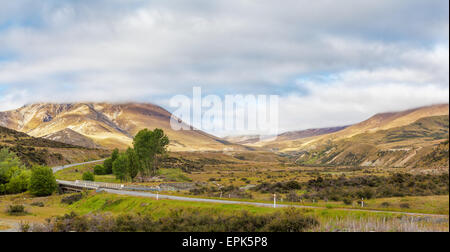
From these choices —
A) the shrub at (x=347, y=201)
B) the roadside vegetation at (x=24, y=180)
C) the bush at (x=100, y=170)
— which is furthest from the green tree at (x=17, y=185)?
the shrub at (x=347, y=201)

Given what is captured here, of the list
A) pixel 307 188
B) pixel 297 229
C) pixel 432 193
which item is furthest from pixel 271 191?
pixel 297 229

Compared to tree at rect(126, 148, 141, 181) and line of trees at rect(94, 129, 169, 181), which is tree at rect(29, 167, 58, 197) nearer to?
tree at rect(126, 148, 141, 181)

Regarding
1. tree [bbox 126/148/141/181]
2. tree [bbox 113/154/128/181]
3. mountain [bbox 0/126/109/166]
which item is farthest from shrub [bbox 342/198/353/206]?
mountain [bbox 0/126/109/166]

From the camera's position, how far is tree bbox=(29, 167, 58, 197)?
70188 mm

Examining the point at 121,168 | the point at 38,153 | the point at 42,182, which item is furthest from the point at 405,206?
the point at 38,153

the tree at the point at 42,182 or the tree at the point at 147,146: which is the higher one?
the tree at the point at 147,146

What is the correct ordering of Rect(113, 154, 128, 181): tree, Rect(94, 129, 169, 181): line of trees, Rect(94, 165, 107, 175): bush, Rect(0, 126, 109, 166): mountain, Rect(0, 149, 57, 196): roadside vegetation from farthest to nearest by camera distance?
Rect(0, 126, 109, 166): mountain < Rect(94, 165, 107, 175): bush < Rect(113, 154, 128, 181): tree < Rect(94, 129, 169, 181): line of trees < Rect(0, 149, 57, 196): roadside vegetation

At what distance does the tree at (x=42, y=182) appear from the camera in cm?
7019

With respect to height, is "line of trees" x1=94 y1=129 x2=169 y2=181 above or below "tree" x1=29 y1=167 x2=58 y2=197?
above

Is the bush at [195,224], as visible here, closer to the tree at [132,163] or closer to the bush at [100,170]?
the tree at [132,163]

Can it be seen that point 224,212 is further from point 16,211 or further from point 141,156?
point 141,156

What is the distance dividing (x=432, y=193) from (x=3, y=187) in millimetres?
76626
